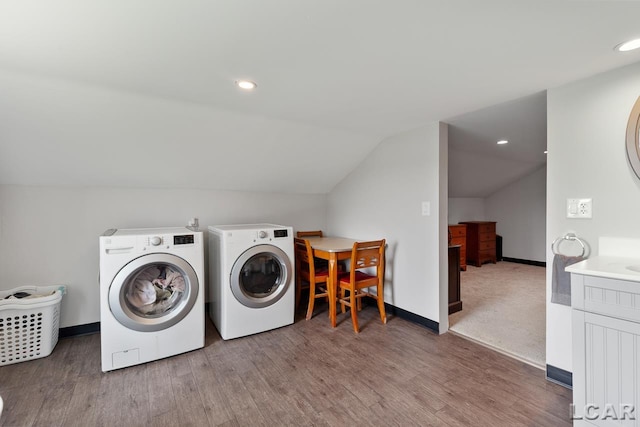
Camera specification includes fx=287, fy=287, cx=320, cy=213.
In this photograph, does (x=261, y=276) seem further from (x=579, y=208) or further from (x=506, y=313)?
(x=506, y=313)

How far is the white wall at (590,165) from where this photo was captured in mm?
1696

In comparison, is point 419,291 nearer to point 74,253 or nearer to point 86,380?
point 86,380

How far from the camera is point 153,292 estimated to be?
2314mm

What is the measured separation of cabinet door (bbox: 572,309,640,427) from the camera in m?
1.25

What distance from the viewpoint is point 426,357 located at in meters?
2.25

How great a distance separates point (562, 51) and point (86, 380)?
352cm

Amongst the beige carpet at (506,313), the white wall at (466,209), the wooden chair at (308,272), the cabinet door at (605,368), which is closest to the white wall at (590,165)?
the beige carpet at (506,313)

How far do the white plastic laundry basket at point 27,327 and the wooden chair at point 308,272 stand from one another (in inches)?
82.6

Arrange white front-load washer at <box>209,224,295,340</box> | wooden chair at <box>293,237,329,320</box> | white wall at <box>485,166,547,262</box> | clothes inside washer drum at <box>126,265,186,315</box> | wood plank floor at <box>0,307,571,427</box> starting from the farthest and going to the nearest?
white wall at <box>485,166,547,262</box> < wooden chair at <box>293,237,329,320</box> < white front-load washer at <box>209,224,295,340</box> < clothes inside washer drum at <box>126,265,186,315</box> < wood plank floor at <box>0,307,571,427</box>

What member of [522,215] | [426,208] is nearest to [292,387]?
[426,208]

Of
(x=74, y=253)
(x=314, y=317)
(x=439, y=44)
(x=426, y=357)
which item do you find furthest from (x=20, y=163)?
(x=426, y=357)

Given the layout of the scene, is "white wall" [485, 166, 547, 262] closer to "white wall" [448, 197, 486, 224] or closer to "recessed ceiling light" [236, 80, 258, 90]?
"white wall" [448, 197, 486, 224]

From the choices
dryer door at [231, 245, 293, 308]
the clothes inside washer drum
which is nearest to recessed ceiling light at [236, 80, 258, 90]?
dryer door at [231, 245, 293, 308]

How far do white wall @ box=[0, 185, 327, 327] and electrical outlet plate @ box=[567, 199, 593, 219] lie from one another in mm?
3257
